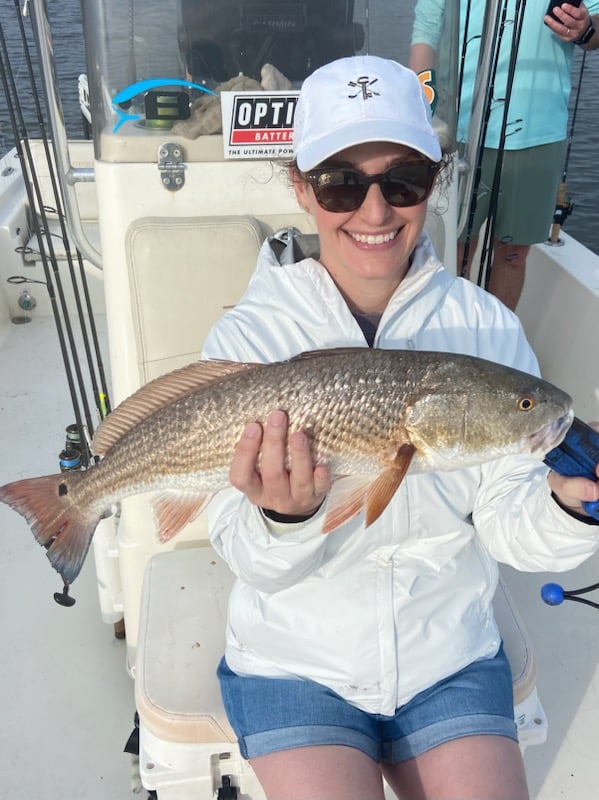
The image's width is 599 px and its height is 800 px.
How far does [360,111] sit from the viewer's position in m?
1.77

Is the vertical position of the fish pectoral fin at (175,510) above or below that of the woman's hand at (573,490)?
below

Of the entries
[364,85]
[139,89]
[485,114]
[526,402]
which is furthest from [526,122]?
[526,402]

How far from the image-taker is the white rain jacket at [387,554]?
1818 millimetres

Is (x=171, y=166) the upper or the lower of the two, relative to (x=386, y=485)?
upper

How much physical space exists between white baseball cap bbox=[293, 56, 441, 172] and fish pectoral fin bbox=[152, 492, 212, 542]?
97 centimetres

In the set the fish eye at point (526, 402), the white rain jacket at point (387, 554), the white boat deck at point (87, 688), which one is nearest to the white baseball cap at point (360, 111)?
the white rain jacket at point (387, 554)

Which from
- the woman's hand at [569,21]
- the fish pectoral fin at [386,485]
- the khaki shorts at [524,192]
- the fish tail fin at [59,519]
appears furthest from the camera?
the khaki shorts at [524,192]

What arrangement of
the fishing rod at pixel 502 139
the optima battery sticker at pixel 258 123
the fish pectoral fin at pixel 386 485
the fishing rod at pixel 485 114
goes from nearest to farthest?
the fish pectoral fin at pixel 386 485, the optima battery sticker at pixel 258 123, the fishing rod at pixel 485 114, the fishing rod at pixel 502 139

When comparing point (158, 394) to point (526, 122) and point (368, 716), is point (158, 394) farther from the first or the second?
point (526, 122)

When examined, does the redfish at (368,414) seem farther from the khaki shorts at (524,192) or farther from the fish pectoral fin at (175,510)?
the khaki shorts at (524,192)

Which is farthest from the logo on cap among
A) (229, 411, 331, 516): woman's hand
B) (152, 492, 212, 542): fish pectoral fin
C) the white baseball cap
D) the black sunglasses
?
(152, 492, 212, 542): fish pectoral fin

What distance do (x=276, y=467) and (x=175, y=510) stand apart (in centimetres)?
50

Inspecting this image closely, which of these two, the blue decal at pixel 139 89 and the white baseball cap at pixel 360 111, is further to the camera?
→ the blue decal at pixel 139 89

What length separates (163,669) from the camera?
212 centimetres
